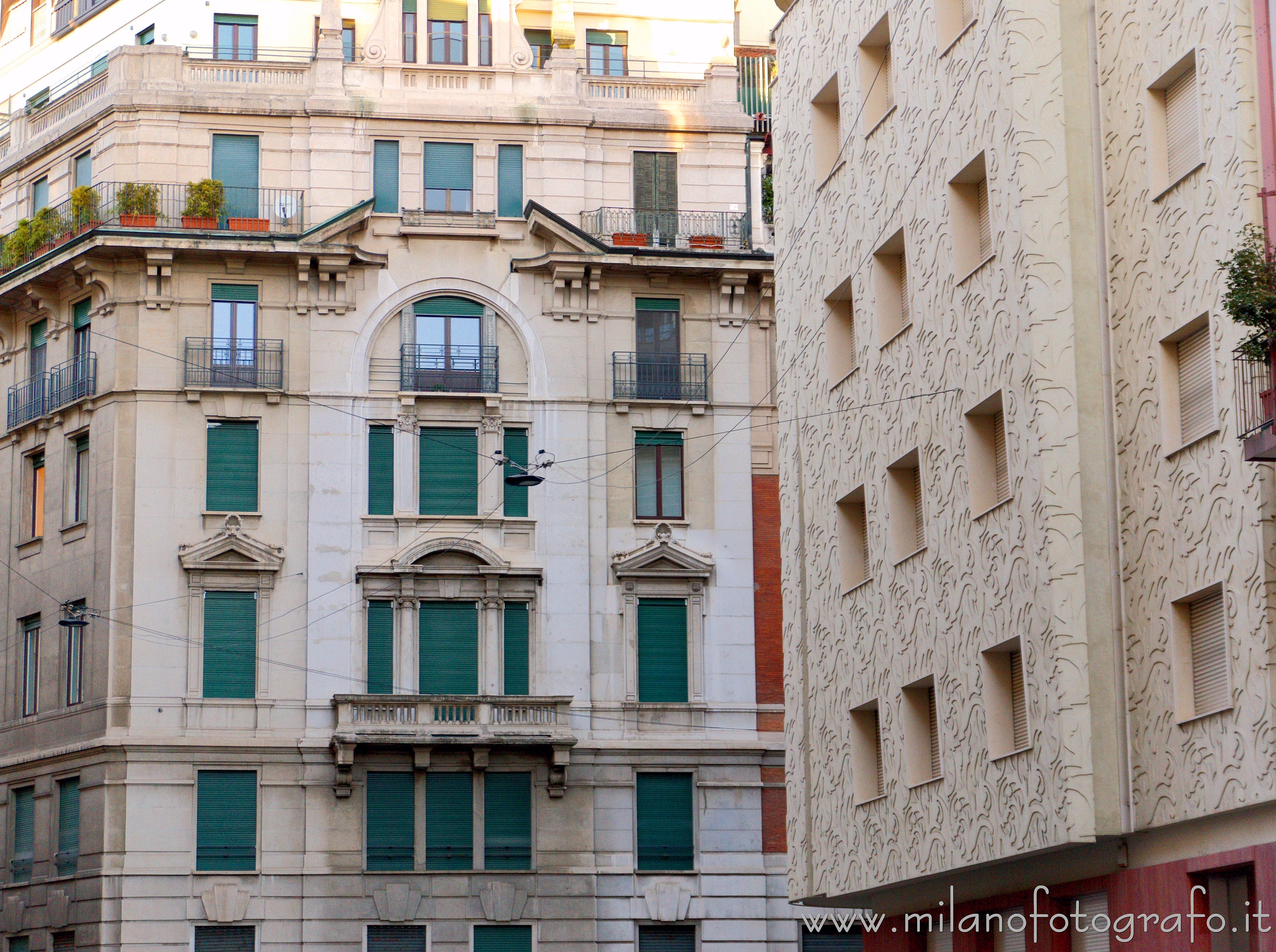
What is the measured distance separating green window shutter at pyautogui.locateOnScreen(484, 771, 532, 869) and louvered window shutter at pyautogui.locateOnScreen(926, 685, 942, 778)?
20.4 metres

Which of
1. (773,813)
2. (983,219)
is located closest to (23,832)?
(773,813)

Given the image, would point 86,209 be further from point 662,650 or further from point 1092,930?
point 1092,930

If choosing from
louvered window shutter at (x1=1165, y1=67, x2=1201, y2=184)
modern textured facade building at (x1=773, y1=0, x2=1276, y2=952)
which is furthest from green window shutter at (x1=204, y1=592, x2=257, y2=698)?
louvered window shutter at (x1=1165, y1=67, x2=1201, y2=184)

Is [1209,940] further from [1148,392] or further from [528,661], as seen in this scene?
[528,661]

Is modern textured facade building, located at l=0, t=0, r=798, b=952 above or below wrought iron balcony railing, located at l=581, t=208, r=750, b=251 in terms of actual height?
below

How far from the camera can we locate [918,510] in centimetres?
3222

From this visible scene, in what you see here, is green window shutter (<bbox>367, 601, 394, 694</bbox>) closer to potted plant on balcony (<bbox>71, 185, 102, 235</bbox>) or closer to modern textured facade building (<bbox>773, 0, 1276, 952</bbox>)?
potted plant on balcony (<bbox>71, 185, 102, 235</bbox>)

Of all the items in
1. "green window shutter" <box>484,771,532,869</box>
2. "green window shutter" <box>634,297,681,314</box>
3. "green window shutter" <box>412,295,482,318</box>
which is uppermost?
"green window shutter" <box>634,297,681,314</box>

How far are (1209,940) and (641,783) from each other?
2737 centimetres

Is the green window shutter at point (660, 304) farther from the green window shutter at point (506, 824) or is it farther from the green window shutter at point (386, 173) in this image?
the green window shutter at point (506, 824)

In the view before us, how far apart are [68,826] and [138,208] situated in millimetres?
15312

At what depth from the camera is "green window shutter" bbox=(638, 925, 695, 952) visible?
164 feet

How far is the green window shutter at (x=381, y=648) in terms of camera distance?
50.4 m

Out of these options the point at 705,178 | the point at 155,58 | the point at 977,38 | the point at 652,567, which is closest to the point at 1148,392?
the point at 977,38
